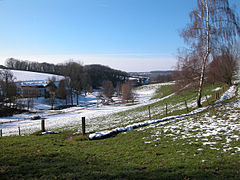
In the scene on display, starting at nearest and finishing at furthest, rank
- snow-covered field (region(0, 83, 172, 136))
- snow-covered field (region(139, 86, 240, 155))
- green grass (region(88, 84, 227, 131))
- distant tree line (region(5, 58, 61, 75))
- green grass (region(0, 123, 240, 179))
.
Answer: green grass (region(0, 123, 240, 179))
snow-covered field (region(139, 86, 240, 155))
green grass (region(88, 84, 227, 131))
snow-covered field (region(0, 83, 172, 136))
distant tree line (region(5, 58, 61, 75))

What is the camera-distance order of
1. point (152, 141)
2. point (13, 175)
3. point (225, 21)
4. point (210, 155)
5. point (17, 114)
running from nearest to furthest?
1. point (13, 175)
2. point (210, 155)
3. point (152, 141)
4. point (225, 21)
5. point (17, 114)

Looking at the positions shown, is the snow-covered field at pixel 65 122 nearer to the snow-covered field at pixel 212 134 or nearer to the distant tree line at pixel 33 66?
the snow-covered field at pixel 212 134

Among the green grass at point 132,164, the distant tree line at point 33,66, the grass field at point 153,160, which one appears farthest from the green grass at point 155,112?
the distant tree line at point 33,66

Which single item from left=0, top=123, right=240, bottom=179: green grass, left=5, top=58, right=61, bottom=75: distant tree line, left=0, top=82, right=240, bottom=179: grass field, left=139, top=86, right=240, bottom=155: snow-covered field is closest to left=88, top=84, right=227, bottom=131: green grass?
left=139, top=86, right=240, bottom=155: snow-covered field

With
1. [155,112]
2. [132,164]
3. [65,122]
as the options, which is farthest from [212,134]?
[65,122]

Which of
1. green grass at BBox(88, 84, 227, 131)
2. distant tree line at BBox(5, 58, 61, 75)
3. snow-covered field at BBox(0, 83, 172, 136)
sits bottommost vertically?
snow-covered field at BBox(0, 83, 172, 136)

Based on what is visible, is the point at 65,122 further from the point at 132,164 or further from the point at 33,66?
the point at 33,66

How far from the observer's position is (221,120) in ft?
35.2

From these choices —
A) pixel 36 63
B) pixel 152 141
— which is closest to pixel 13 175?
pixel 152 141

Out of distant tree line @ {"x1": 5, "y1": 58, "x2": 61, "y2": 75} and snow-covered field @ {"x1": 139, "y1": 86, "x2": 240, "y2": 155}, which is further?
distant tree line @ {"x1": 5, "y1": 58, "x2": 61, "y2": 75}

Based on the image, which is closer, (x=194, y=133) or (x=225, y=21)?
(x=194, y=133)

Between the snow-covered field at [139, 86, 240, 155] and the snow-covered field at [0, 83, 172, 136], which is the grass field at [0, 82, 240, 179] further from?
the snow-covered field at [0, 83, 172, 136]

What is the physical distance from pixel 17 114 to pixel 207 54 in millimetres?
51404

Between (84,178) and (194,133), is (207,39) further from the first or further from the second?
(84,178)
